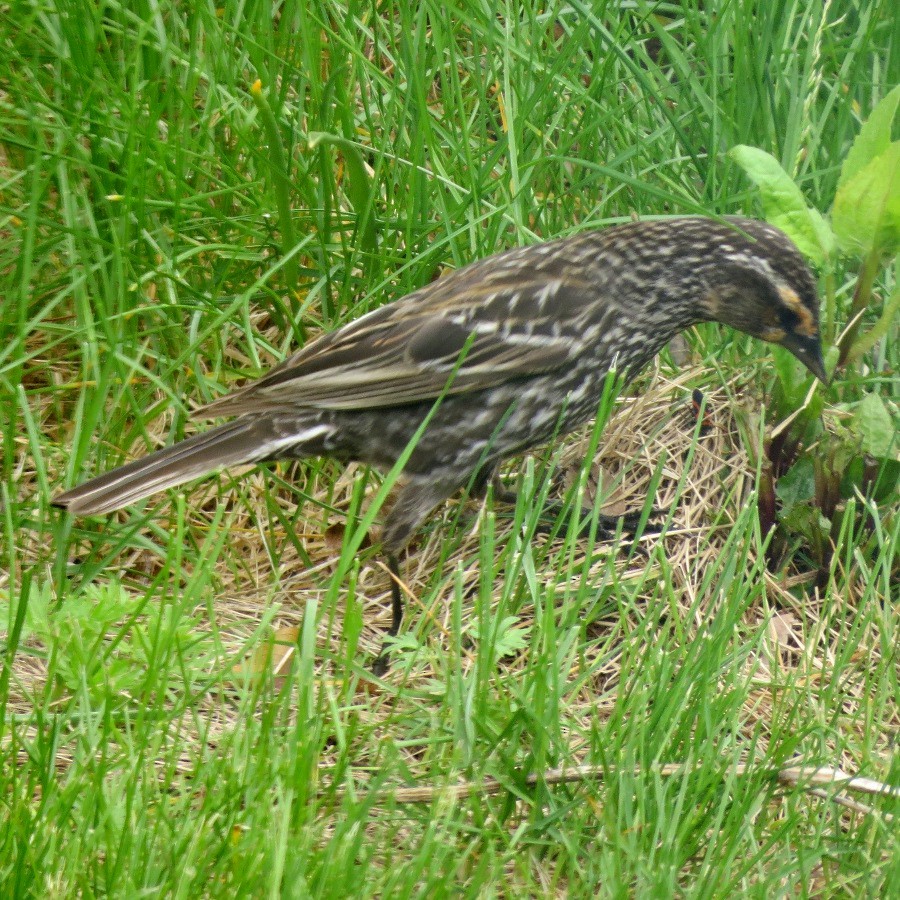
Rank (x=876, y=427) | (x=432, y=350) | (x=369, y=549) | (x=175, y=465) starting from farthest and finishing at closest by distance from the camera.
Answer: (x=369, y=549), (x=432, y=350), (x=876, y=427), (x=175, y=465)

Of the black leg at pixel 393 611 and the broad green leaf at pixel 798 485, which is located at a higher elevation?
the broad green leaf at pixel 798 485

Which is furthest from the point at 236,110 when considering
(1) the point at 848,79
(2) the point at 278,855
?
(2) the point at 278,855

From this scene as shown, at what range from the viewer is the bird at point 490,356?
13.6 ft

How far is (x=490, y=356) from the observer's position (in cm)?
420

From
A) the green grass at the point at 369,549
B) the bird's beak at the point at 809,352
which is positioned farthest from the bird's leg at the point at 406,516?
the bird's beak at the point at 809,352

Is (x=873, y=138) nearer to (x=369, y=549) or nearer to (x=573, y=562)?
(x=573, y=562)

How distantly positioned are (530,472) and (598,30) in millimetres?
1796

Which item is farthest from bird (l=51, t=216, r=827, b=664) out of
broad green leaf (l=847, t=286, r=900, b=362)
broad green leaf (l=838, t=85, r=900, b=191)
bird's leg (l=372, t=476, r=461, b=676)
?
broad green leaf (l=838, t=85, r=900, b=191)

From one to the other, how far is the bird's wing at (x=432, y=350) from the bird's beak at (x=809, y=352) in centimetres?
61

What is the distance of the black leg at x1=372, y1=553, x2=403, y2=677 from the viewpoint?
3820 millimetres

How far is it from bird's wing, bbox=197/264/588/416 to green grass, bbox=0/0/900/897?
34 cm

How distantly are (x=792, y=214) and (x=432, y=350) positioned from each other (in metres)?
1.11

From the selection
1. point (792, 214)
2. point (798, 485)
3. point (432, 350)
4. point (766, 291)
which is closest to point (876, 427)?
point (798, 485)

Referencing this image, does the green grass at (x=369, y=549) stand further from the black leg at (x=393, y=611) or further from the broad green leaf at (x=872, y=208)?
the broad green leaf at (x=872, y=208)
